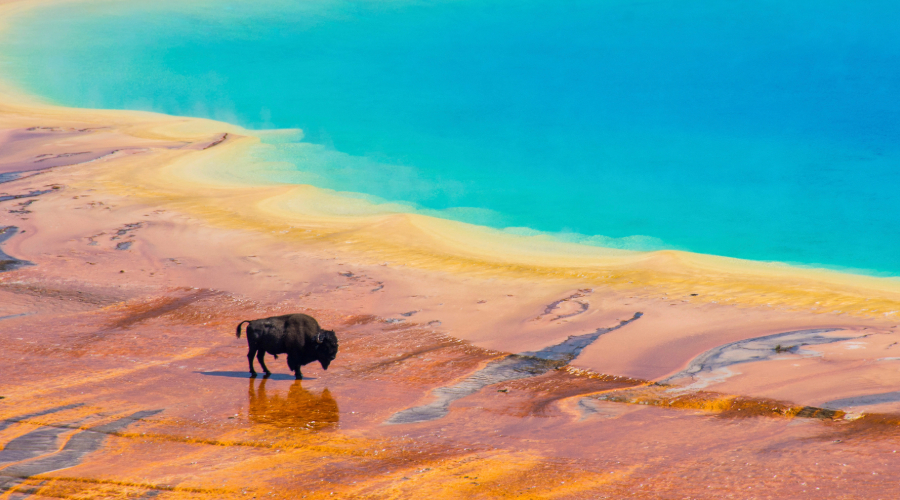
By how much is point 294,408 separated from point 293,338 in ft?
1.95

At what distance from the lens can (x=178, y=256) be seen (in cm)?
907

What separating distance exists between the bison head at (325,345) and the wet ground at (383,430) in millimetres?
226

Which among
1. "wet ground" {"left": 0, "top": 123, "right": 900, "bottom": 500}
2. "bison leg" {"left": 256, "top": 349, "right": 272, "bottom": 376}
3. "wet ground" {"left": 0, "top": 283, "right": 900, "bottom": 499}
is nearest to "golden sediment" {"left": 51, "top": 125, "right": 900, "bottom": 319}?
"wet ground" {"left": 0, "top": 123, "right": 900, "bottom": 500}

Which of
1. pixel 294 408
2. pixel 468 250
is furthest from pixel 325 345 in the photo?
pixel 468 250

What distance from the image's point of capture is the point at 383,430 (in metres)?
4.96

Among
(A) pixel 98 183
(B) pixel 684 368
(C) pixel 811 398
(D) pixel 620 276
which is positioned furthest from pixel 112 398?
(A) pixel 98 183

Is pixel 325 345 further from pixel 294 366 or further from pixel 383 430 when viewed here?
pixel 383 430

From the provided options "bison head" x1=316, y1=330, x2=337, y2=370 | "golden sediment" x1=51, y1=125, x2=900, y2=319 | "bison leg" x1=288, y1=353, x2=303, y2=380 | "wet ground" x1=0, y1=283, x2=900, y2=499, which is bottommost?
"wet ground" x1=0, y1=283, x2=900, y2=499

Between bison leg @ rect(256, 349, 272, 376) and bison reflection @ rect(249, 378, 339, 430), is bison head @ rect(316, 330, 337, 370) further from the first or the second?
bison leg @ rect(256, 349, 272, 376)

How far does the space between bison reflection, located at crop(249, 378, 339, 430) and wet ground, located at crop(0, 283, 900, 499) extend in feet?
0.05

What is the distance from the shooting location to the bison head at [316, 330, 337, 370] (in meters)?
5.61

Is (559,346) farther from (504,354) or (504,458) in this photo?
(504,458)

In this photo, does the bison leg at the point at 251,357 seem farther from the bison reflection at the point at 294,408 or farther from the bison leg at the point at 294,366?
the bison leg at the point at 294,366

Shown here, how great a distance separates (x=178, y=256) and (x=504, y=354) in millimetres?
4537
